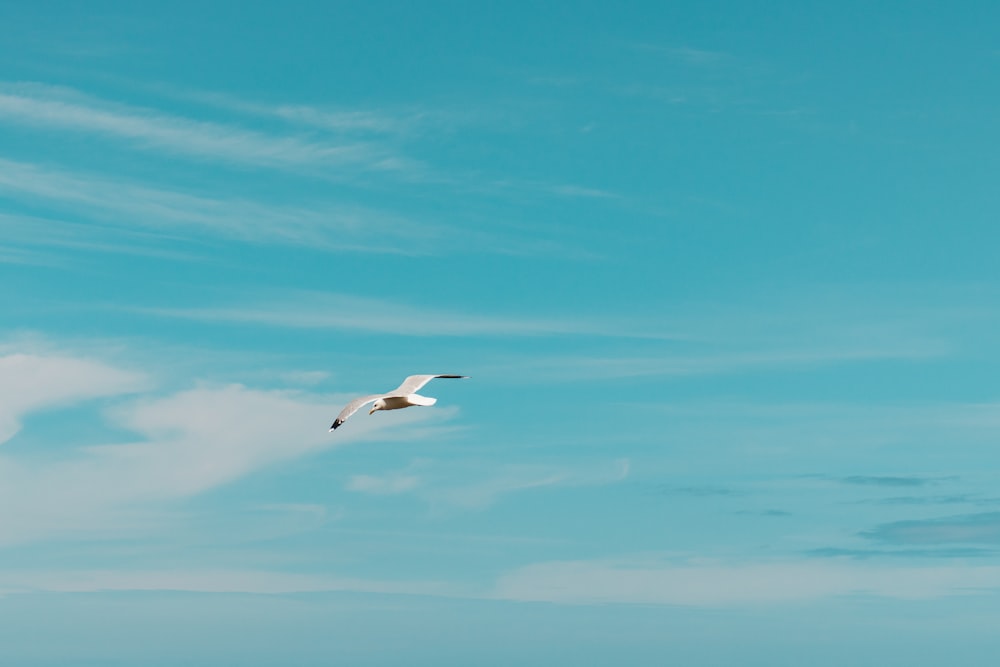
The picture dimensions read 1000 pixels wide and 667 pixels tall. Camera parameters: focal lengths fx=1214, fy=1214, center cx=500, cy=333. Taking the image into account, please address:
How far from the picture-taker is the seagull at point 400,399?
128m

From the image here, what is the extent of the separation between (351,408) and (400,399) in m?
8.19

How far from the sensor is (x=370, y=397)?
430ft

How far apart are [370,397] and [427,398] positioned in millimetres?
6790

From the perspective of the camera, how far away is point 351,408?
127625 millimetres

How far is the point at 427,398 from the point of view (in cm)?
13425

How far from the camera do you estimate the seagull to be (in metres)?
128

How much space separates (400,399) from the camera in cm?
13438

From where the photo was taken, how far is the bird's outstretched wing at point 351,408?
406 feet

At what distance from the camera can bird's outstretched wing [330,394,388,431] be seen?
123875 millimetres
